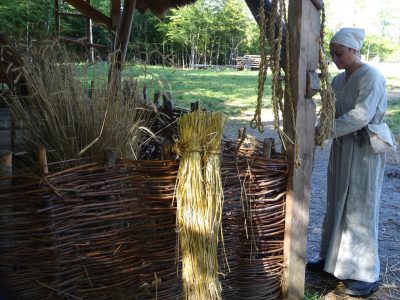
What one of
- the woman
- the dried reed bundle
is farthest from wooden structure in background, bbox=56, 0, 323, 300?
the woman

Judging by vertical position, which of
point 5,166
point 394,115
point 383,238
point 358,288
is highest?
point 5,166

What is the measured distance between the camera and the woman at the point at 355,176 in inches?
113

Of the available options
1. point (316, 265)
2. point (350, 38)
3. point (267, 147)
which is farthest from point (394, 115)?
point (267, 147)

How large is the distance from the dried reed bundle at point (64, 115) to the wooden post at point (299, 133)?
3.03 ft

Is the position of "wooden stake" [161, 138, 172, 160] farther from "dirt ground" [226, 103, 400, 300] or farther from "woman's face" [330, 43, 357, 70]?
"woman's face" [330, 43, 357, 70]

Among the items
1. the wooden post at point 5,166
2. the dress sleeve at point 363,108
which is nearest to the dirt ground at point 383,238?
the dress sleeve at point 363,108

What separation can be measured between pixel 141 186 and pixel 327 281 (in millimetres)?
1870

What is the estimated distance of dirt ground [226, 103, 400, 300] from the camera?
323 centimetres

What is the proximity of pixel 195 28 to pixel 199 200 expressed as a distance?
71.3 feet

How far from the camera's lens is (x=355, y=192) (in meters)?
3.01

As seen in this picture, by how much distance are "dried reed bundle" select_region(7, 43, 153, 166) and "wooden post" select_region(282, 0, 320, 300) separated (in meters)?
0.92

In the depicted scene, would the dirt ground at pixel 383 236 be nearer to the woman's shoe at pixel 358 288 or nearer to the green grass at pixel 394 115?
the woman's shoe at pixel 358 288

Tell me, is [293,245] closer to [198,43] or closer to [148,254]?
[148,254]

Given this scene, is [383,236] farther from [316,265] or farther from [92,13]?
[92,13]
